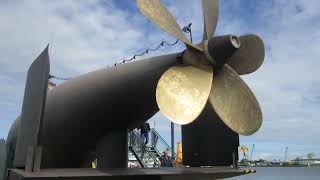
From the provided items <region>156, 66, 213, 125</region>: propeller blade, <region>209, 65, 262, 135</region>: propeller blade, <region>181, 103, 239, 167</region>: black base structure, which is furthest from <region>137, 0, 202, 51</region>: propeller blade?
<region>181, 103, 239, 167</region>: black base structure

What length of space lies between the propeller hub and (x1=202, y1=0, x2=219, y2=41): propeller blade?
374 mm

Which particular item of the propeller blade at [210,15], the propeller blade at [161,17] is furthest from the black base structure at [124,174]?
the propeller blade at [210,15]

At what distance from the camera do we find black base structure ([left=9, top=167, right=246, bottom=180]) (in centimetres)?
636

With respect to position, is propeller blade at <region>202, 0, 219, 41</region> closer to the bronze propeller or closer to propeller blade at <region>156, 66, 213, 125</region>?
the bronze propeller

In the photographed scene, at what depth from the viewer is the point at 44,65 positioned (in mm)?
6930

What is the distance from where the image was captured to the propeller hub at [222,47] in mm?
6715

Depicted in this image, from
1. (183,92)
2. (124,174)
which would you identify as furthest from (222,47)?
(124,174)

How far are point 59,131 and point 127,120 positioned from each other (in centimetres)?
146

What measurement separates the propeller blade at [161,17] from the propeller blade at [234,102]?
0.80 metres

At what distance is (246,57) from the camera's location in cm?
772

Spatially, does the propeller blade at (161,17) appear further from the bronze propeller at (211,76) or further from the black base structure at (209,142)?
the black base structure at (209,142)

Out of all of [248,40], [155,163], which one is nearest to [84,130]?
→ [248,40]

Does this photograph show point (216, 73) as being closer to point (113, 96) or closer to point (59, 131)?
point (113, 96)

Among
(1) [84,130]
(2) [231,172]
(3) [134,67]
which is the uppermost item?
(3) [134,67]
